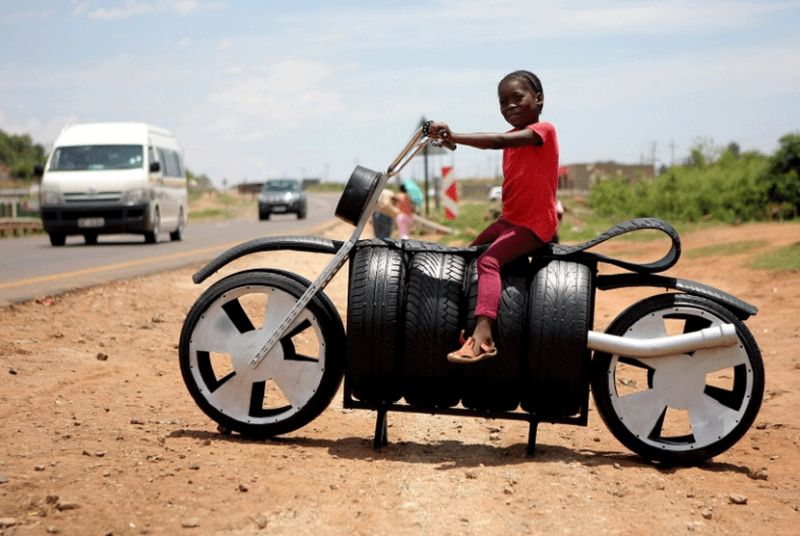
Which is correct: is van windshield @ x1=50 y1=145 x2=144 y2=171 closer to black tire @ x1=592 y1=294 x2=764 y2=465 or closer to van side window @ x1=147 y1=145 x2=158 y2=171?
van side window @ x1=147 y1=145 x2=158 y2=171

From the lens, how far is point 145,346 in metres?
8.70

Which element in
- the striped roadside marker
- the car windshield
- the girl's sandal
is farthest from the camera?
the car windshield

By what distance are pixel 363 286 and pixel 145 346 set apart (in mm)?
3890

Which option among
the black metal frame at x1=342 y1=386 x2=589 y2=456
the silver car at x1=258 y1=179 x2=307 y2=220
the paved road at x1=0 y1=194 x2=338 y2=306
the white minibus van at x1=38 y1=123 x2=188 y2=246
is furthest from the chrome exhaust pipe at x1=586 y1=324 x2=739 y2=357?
the silver car at x1=258 y1=179 x2=307 y2=220

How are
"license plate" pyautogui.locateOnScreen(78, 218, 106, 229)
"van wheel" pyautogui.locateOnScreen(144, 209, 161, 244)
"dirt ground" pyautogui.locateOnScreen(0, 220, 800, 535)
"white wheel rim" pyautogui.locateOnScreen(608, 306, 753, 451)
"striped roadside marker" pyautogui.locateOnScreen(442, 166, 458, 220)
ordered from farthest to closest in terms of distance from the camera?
"striped roadside marker" pyautogui.locateOnScreen(442, 166, 458, 220) → "van wheel" pyautogui.locateOnScreen(144, 209, 161, 244) → "license plate" pyautogui.locateOnScreen(78, 218, 106, 229) → "white wheel rim" pyautogui.locateOnScreen(608, 306, 753, 451) → "dirt ground" pyautogui.locateOnScreen(0, 220, 800, 535)

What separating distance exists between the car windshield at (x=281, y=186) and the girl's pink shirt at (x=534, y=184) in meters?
41.0

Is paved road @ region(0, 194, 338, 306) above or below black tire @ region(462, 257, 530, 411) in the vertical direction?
below

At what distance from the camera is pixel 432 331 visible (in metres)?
5.20

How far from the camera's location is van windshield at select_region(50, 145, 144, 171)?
23328 mm

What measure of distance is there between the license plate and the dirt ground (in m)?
15.6

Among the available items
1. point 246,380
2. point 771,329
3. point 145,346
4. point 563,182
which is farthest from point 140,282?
point 563,182

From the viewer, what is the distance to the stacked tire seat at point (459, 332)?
5.14 meters

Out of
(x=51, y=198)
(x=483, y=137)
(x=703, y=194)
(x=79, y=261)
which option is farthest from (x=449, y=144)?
(x=703, y=194)

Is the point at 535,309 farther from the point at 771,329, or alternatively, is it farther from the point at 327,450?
the point at 771,329
